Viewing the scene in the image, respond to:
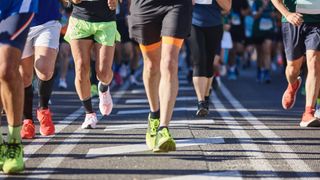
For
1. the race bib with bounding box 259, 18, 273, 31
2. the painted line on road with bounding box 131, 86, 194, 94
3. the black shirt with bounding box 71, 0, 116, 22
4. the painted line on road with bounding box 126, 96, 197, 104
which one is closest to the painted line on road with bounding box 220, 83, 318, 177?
the black shirt with bounding box 71, 0, 116, 22

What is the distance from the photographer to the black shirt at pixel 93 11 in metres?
8.55

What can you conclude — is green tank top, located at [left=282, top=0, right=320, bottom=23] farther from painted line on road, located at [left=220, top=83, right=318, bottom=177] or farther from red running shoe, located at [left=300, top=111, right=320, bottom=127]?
painted line on road, located at [left=220, top=83, right=318, bottom=177]

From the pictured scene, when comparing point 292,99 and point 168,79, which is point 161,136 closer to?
point 168,79

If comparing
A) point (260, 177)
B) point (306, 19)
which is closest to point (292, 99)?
point (306, 19)

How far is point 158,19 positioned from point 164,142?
113 cm

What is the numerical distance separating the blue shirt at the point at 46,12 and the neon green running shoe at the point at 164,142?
5.95 ft

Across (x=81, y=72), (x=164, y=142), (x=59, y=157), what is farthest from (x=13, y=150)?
(x=81, y=72)

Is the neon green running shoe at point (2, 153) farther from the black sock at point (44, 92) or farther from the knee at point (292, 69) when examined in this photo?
the knee at point (292, 69)

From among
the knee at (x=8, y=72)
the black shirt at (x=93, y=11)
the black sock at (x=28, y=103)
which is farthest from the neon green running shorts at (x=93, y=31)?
the knee at (x=8, y=72)

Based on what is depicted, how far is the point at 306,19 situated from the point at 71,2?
2.56 m

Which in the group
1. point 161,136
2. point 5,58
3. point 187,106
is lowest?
point 187,106

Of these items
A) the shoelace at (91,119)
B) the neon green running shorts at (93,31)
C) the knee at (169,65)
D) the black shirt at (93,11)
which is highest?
the black shirt at (93,11)

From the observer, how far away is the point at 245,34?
66.5 ft

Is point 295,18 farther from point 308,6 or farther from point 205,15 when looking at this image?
point 205,15
